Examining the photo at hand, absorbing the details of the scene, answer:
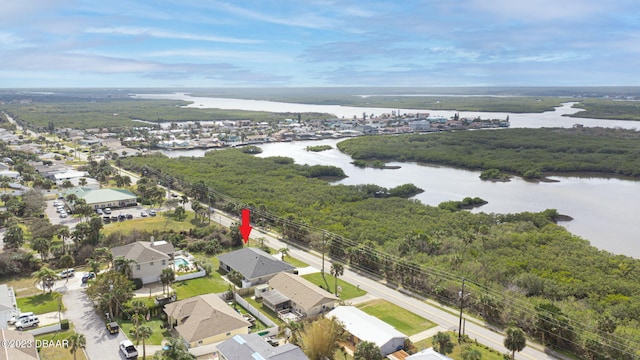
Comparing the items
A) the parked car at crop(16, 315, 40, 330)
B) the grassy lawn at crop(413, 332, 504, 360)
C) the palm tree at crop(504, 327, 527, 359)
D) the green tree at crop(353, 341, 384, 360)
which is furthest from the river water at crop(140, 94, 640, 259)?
the parked car at crop(16, 315, 40, 330)

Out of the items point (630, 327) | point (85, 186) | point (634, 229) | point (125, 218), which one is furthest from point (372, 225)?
point (85, 186)

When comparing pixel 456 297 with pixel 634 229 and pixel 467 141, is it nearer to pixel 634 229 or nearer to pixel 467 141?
pixel 634 229

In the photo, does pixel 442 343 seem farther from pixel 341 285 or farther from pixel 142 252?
pixel 142 252

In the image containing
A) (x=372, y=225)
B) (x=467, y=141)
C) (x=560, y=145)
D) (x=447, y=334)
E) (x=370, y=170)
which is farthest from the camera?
(x=467, y=141)

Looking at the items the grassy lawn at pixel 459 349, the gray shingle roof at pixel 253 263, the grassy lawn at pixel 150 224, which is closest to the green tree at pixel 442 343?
the grassy lawn at pixel 459 349

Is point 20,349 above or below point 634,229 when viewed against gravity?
above

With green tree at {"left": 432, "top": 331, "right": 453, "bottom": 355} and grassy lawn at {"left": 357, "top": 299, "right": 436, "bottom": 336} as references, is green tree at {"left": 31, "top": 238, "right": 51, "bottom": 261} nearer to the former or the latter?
grassy lawn at {"left": 357, "top": 299, "right": 436, "bottom": 336}

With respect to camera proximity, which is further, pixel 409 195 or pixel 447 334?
pixel 409 195

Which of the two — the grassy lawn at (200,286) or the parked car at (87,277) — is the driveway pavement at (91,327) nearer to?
the parked car at (87,277)
